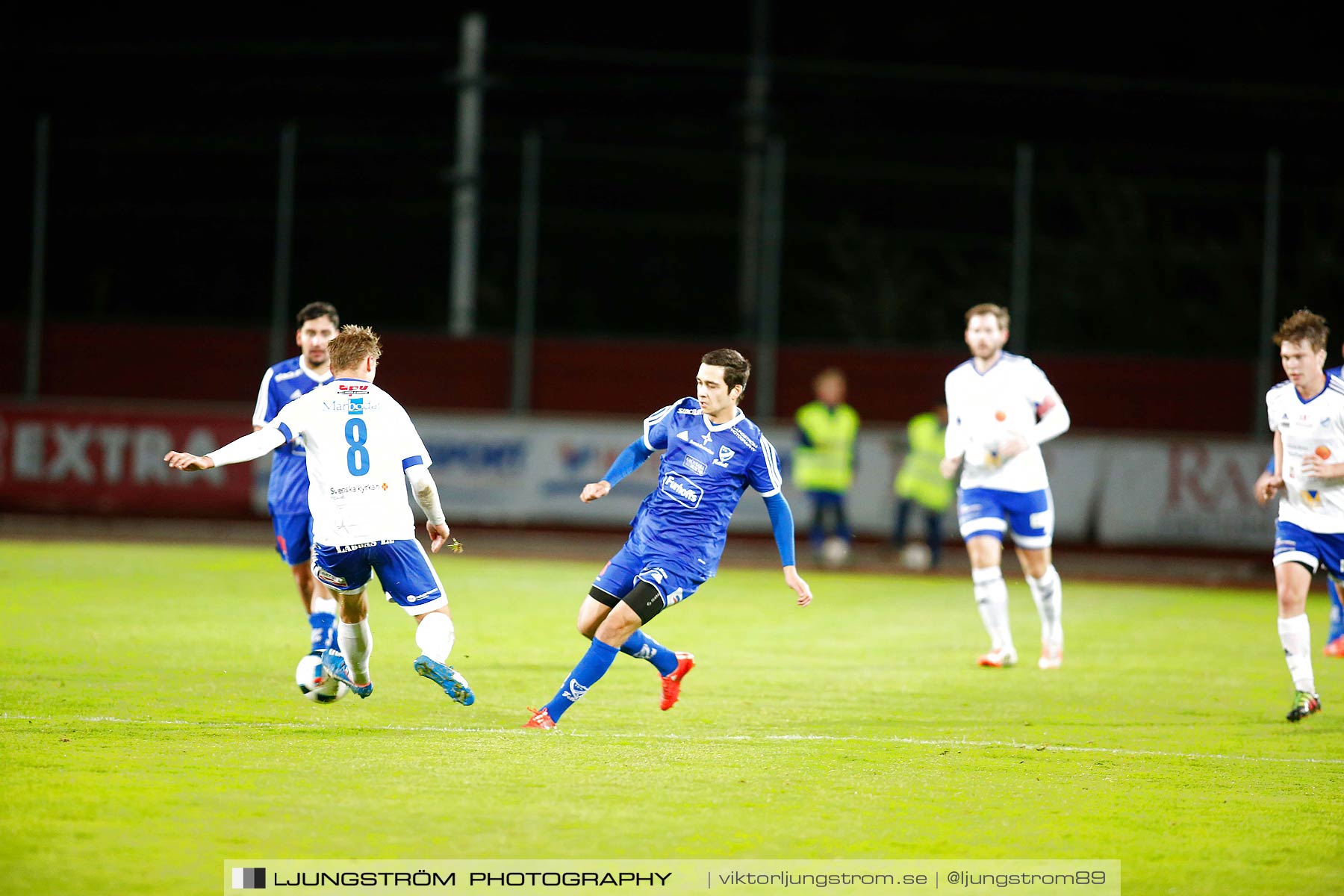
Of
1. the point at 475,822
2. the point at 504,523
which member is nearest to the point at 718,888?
the point at 475,822

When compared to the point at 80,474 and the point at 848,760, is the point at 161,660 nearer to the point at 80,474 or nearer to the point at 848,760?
the point at 848,760

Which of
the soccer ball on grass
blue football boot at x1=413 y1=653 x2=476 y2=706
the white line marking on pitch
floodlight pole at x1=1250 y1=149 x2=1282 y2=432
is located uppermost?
floodlight pole at x1=1250 y1=149 x2=1282 y2=432

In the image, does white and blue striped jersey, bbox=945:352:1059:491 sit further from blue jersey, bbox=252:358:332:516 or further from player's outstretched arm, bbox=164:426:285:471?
player's outstretched arm, bbox=164:426:285:471

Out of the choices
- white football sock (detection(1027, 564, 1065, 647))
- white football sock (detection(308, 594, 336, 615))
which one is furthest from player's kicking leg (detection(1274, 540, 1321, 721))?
white football sock (detection(308, 594, 336, 615))

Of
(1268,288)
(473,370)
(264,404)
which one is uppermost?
(1268,288)

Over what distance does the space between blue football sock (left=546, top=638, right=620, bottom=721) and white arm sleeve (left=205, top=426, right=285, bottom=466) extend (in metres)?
1.77

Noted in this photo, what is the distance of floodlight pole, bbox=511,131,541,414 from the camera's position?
25438mm

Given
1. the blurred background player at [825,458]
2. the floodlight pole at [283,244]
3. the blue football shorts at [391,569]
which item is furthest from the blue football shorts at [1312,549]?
the floodlight pole at [283,244]

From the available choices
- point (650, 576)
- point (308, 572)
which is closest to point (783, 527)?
point (650, 576)

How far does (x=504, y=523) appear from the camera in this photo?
866 inches

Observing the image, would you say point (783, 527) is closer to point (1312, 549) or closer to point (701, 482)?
point (701, 482)

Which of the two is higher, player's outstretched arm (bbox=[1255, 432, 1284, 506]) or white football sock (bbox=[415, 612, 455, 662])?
player's outstretched arm (bbox=[1255, 432, 1284, 506])

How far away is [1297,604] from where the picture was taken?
8945mm

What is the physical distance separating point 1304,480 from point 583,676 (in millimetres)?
Answer: 4158
